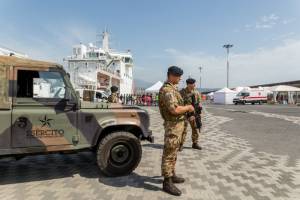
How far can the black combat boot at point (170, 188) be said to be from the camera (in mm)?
4433

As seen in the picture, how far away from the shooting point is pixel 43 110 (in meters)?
4.69

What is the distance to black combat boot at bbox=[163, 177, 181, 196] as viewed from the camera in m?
4.43

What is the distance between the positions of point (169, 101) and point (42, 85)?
2.12 meters

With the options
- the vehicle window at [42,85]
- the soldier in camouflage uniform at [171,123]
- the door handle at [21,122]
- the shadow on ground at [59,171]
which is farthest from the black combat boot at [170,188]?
the door handle at [21,122]

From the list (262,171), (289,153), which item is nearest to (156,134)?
(289,153)

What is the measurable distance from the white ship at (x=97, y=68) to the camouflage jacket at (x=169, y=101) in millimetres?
28725

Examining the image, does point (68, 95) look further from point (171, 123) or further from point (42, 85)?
point (171, 123)

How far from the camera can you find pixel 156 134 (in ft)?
34.3

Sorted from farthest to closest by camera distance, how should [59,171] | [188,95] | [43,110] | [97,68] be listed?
1. [97,68]
2. [188,95]
3. [59,171]
4. [43,110]

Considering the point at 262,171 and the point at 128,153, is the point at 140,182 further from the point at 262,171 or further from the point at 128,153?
the point at 262,171

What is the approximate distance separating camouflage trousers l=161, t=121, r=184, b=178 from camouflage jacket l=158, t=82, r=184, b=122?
0.09 meters

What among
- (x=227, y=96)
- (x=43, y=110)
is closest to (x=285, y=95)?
(x=227, y=96)

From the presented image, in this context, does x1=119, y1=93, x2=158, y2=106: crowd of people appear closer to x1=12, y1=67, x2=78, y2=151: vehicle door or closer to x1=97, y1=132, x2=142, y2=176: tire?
x1=97, y1=132, x2=142, y2=176: tire

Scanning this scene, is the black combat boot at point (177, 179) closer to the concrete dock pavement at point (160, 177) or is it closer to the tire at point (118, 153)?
the concrete dock pavement at point (160, 177)
